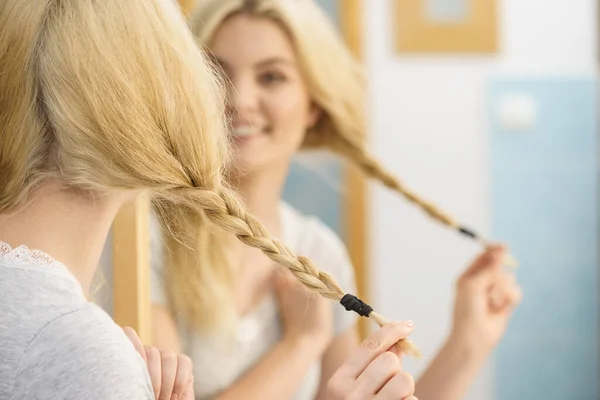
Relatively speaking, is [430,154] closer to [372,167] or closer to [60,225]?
[372,167]

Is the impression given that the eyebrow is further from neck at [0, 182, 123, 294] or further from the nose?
neck at [0, 182, 123, 294]

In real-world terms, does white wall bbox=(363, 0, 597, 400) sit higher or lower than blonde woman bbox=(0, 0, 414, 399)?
lower

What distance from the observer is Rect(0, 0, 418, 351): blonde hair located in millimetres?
654

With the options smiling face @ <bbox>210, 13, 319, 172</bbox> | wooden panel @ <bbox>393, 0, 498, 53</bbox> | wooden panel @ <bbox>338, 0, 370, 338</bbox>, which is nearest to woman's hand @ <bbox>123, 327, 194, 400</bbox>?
smiling face @ <bbox>210, 13, 319, 172</bbox>

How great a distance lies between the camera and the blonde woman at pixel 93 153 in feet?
2.11

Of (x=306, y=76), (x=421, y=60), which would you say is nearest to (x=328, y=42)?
(x=306, y=76)

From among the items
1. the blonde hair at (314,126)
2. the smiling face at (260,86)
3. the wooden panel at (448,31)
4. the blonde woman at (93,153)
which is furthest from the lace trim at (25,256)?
the wooden panel at (448,31)

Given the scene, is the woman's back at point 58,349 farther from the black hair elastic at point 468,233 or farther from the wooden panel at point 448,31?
the wooden panel at point 448,31

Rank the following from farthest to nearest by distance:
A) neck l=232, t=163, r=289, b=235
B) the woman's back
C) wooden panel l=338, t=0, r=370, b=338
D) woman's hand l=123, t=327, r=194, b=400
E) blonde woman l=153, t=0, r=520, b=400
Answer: wooden panel l=338, t=0, r=370, b=338
neck l=232, t=163, r=289, b=235
blonde woman l=153, t=0, r=520, b=400
woman's hand l=123, t=327, r=194, b=400
the woman's back

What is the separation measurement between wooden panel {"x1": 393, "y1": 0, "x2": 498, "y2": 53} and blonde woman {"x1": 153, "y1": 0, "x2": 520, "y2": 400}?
93 centimetres

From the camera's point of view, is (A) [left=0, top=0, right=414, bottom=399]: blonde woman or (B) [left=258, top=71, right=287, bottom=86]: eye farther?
(B) [left=258, top=71, right=287, bottom=86]: eye

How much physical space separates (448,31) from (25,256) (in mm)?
1747

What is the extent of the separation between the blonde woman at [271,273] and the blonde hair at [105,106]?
0.42 meters

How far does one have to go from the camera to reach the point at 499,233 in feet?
7.38
